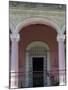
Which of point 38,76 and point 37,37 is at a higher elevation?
point 37,37

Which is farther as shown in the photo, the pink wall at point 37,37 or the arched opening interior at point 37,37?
the pink wall at point 37,37

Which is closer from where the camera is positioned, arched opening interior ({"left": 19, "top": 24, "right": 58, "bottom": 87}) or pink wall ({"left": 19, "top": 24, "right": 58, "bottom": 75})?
arched opening interior ({"left": 19, "top": 24, "right": 58, "bottom": 87})

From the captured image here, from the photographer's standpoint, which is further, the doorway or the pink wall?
the pink wall

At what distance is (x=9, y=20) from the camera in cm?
125

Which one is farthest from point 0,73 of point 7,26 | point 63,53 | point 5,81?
point 63,53

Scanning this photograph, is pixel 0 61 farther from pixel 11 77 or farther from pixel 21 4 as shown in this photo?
pixel 21 4

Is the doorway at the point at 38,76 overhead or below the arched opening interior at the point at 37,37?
below

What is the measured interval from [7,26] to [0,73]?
0.21 metres

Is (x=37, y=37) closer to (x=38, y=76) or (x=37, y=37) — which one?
(x=37, y=37)

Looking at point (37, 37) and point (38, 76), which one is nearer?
point (38, 76)

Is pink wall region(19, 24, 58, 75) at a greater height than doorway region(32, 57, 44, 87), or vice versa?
pink wall region(19, 24, 58, 75)

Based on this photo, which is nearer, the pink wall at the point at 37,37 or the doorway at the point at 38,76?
the doorway at the point at 38,76

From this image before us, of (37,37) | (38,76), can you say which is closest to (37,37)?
(37,37)

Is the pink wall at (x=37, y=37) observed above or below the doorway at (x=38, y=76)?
above
